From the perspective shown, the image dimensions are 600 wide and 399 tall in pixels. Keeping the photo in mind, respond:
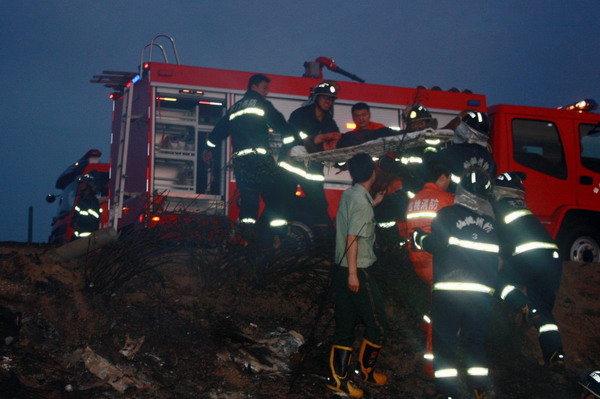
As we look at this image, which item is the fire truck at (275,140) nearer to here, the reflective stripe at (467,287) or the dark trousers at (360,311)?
the dark trousers at (360,311)

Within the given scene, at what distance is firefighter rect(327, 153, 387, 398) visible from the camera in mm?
5168

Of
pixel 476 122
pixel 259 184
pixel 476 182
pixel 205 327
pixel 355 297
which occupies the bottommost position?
pixel 205 327

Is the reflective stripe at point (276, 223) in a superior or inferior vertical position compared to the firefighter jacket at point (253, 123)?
inferior

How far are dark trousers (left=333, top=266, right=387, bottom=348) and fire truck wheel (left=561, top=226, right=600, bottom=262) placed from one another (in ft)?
16.7

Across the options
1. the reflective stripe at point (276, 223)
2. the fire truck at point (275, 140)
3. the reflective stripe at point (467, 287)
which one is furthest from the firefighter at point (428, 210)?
the fire truck at point (275, 140)

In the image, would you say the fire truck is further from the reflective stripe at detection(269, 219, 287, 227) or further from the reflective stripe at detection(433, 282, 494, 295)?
the reflective stripe at detection(433, 282, 494, 295)

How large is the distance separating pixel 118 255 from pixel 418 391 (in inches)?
109

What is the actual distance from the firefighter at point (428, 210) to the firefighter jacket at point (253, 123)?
7.34 feet

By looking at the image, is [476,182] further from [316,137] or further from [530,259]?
[316,137]

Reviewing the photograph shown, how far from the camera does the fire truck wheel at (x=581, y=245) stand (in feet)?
31.0

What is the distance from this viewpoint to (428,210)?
18.2 ft

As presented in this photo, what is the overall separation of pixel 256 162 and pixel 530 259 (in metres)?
3.06

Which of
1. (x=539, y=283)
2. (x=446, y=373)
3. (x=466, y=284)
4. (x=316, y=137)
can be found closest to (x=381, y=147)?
(x=316, y=137)

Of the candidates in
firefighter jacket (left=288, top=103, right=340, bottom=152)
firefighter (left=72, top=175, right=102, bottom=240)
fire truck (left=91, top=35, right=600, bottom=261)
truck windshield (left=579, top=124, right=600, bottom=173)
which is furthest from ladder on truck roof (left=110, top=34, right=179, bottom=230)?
truck windshield (left=579, top=124, right=600, bottom=173)
